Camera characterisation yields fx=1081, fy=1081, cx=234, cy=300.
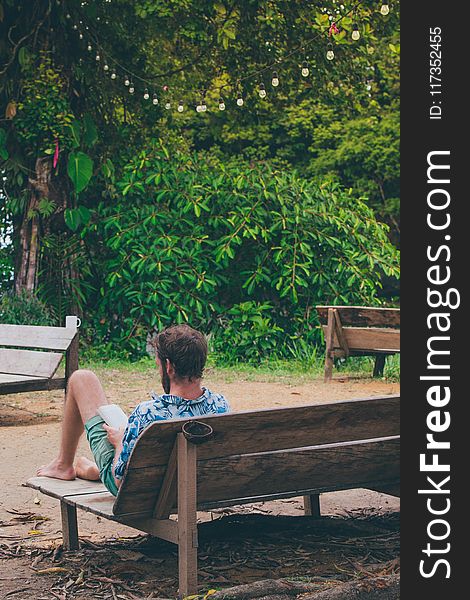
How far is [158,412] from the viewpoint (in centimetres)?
438

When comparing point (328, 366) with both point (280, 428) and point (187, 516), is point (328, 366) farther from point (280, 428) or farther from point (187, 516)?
point (187, 516)

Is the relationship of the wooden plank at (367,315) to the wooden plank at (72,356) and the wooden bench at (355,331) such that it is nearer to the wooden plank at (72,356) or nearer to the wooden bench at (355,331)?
the wooden bench at (355,331)

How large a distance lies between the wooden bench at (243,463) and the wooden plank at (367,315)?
717 cm

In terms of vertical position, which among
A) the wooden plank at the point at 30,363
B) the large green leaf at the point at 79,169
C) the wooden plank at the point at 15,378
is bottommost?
the wooden plank at the point at 15,378

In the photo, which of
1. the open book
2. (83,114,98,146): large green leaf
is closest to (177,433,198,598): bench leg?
the open book

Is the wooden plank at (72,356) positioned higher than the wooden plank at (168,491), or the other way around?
the wooden plank at (72,356)

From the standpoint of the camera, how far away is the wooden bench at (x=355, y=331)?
11.5m

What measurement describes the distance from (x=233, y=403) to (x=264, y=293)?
4.23m

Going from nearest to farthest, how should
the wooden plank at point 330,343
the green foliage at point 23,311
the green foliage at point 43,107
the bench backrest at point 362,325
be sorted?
the bench backrest at point 362,325
the wooden plank at point 330,343
the green foliage at point 23,311
the green foliage at point 43,107

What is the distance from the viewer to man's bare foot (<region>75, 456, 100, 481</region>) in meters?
4.86

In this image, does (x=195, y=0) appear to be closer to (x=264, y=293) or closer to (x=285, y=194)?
(x=285, y=194)

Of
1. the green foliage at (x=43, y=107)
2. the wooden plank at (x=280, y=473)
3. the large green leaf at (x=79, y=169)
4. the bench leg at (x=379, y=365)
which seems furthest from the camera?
the large green leaf at (x=79, y=169)

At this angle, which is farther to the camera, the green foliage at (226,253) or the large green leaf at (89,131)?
the green foliage at (226,253)

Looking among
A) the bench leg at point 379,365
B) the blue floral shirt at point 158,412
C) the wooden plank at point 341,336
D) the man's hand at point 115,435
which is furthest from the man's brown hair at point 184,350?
the bench leg at point 379,365
